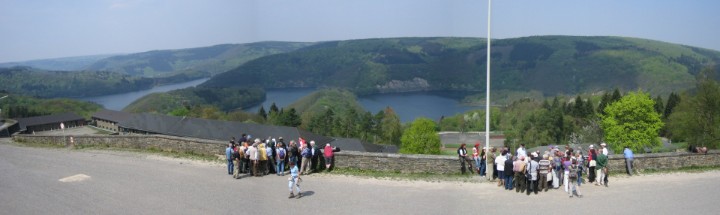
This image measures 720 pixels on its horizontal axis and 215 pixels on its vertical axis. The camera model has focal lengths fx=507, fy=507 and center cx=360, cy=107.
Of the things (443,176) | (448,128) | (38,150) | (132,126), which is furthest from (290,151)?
(448,128)

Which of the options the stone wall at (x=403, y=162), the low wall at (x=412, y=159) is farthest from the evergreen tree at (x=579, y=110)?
the stone wall at (x=403, y=162)

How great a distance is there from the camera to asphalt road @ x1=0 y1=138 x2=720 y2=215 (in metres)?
12.0

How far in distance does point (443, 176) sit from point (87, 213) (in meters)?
9.46

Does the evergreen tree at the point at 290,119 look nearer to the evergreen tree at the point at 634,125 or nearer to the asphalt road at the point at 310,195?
the evergreen tree at the point at 634,125

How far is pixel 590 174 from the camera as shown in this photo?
14742 mm

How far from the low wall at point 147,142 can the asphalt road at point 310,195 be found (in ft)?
6.09

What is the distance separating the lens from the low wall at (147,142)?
1850cm

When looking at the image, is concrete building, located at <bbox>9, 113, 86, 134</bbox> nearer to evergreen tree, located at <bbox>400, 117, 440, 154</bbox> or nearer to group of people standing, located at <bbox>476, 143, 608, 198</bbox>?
evergreen tree, located at <bbox>400, 117, 440, 154</bbox>

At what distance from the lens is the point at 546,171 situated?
13.6 metres

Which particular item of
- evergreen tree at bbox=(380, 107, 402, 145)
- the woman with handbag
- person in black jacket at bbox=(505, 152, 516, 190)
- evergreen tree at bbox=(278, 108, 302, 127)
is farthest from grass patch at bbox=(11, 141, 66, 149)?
evergreen tree at bbox=(278, 108, 302, 127)

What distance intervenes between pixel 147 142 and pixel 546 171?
1556 centimetres

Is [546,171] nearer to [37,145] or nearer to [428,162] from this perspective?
[428,162]

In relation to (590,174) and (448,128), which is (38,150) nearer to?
(590,174)

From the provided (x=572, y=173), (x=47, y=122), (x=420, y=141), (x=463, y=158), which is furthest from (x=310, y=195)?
(x=47, y=122)
